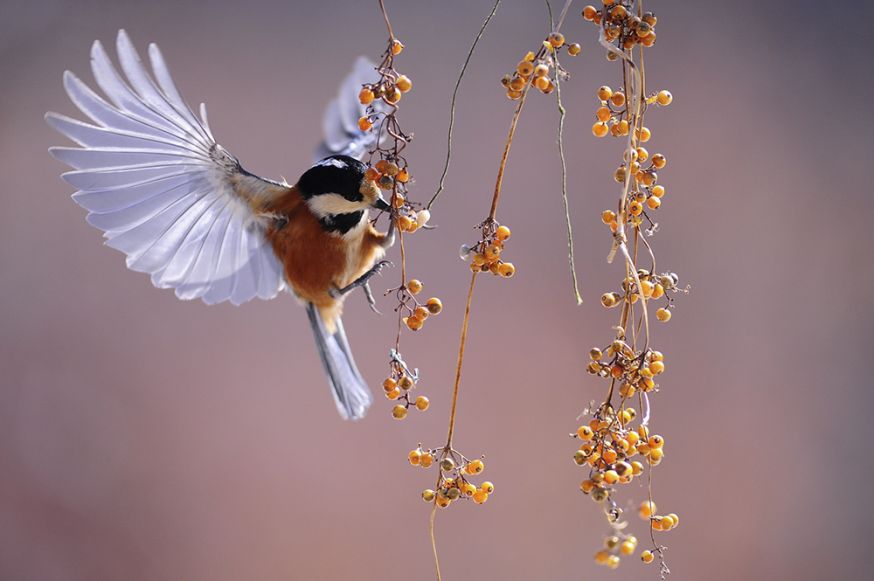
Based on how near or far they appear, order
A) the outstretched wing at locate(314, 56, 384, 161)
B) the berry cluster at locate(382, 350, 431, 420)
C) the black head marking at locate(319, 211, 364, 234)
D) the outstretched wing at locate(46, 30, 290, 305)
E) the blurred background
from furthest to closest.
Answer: the blurred background
the outstretched wing at locate(314, 56, 384, 161)
the black head marking at locate(319, 211, 364, 234)
the outstretched wing at locate(46, 30, 290, 305)
the berry cluster at locate(382, 350, 431, 420)

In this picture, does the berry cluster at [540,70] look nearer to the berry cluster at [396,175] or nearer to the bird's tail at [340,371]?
the berry cluster at [396,175]

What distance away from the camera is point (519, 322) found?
90.7 inches

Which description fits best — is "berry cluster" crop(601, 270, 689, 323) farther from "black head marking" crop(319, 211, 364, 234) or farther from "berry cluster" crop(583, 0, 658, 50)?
"black head marking" crop(319, 211, 364, 234)

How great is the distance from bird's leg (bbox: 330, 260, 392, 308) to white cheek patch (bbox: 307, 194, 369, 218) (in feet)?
0.26

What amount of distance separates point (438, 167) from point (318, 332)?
1.12 metres

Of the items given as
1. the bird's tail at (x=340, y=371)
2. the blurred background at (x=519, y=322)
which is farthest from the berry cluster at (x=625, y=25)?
the blurred background at (x=519, y=322)

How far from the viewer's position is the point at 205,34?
93.3 inches

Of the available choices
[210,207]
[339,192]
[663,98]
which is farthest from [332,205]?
[663,98]

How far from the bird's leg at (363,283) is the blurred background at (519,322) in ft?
3.26

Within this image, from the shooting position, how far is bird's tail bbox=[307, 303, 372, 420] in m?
1.25

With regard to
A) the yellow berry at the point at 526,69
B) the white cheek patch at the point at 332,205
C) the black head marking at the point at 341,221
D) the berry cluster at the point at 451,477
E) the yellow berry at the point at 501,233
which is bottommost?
the berry cluster at the point at 451,477

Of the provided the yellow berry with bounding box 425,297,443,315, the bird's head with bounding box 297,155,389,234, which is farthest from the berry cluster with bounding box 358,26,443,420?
the bird's head with bounding box 297,155,389,234

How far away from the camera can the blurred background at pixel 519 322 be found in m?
2.23

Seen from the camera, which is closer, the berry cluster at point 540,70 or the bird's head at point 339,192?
the berry cluster at point 540,70
